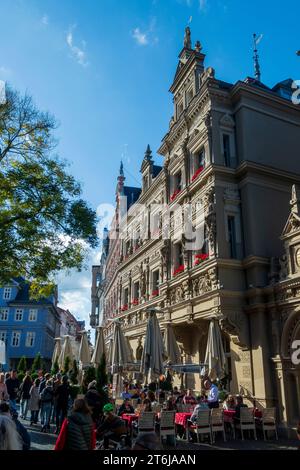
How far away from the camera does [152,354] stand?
15.2m

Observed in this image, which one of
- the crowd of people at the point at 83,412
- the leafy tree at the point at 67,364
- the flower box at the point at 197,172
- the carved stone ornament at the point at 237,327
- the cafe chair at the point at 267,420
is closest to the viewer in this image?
the crowd of people at the point at 83,412

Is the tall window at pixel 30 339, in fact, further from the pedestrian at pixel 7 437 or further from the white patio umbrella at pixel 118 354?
the pedestrian at pixel 7 437

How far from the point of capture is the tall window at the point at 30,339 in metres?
56.0

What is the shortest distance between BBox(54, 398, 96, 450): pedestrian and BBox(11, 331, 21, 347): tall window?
54.5 metres

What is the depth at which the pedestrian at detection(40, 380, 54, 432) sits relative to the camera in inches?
534

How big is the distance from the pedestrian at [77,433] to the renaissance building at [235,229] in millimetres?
10817

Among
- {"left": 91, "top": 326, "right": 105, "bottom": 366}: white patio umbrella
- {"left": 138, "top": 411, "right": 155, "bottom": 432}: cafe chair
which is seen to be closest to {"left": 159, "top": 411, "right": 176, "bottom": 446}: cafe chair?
{"left": 138, "top": 411, "right": 155, "bottom": 432}: cafe chair

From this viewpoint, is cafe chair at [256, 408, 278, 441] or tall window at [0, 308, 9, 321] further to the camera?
tall window at [0, 308, 9, 321]

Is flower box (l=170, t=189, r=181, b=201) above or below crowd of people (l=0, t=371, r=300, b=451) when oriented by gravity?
above

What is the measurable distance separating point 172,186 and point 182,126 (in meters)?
3.70

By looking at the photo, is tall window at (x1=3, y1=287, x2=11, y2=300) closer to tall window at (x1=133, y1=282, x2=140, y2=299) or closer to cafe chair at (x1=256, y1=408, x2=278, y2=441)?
tall window at (x1=133, y1=282, x2=140, y2=299)

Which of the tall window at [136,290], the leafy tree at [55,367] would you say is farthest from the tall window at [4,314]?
the tall window at [136,290]

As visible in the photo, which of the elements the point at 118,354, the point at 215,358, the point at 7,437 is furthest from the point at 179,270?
the point at 7,437

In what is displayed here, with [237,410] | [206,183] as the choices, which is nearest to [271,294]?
[237,410]
